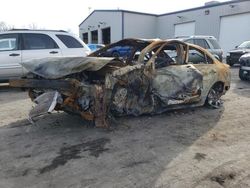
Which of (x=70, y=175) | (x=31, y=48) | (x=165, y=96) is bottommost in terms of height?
(x=70, y=175)

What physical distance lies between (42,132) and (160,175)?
259 centimetres

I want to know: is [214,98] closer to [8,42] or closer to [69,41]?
[69,41]

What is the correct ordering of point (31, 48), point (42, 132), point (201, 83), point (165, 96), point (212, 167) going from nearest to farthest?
point (212, 167) → point (42, 132) → point (165, 96) → point (201, 83) → point (31, 48)

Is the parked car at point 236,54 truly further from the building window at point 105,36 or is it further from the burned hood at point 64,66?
the building window at point 105,36

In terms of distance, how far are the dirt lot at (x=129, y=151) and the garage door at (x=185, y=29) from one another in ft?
81.8

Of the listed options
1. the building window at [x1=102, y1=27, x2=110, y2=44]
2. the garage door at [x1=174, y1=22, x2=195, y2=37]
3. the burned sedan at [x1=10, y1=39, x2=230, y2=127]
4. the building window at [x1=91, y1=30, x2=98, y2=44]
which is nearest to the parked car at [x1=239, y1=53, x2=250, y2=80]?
the burned sedan at [x1=10, y1=39, x2=230, y2=127]

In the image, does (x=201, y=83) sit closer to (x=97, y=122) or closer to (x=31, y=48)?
(x=97, y=122)

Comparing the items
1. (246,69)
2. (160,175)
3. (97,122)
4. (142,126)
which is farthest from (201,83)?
(246,69)

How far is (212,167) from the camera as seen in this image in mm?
4375

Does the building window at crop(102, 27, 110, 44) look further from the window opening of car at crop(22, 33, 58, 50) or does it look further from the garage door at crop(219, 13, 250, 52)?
the window opening of car at crop(22, 33, 58, 50)

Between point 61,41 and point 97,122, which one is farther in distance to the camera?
point 61,41

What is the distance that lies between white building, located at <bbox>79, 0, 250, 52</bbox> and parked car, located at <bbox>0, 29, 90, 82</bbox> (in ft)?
60.1

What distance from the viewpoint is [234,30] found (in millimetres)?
26281

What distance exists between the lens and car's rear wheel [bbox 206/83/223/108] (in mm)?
7809
